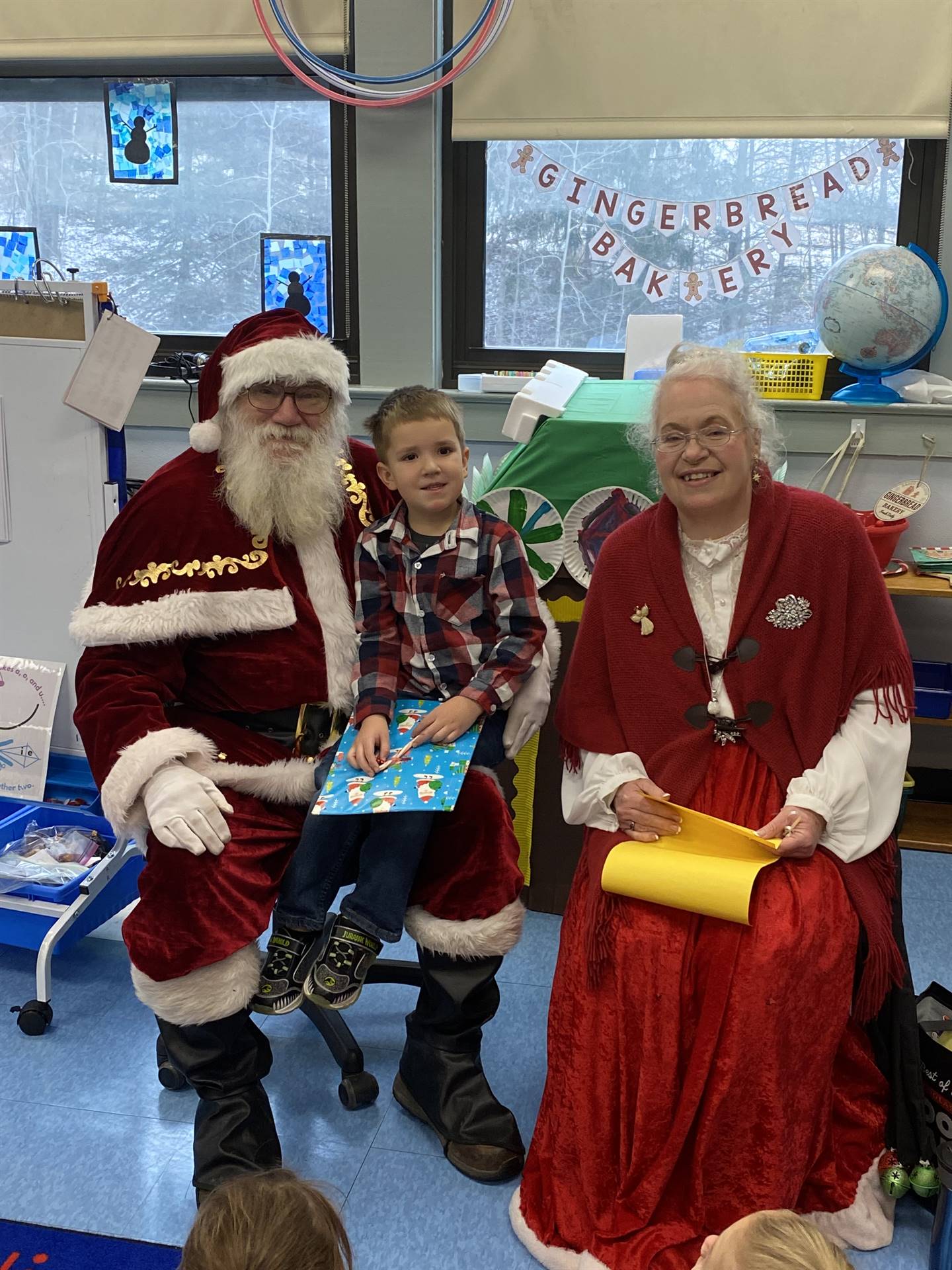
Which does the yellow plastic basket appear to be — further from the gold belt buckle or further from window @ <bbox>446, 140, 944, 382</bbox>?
the gold belt buckle

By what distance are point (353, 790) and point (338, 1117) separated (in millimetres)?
694

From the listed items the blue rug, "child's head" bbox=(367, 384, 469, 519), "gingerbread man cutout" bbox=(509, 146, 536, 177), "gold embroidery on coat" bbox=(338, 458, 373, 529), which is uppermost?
"gingerbread man cutout" bbox=(509, 146, 536, 177)

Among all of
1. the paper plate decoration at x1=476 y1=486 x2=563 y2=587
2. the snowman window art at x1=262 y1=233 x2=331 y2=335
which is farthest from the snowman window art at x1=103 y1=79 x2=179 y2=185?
the paper plate decoration at x1=476 y1=486 x2=563 y2=587

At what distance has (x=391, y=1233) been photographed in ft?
5.90

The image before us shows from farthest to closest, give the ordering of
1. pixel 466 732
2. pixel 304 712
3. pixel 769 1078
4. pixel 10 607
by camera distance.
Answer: pixel 10 607
pixel 304 712
pixel 466 732
pixel 769 1078

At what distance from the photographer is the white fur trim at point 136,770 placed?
1.85m

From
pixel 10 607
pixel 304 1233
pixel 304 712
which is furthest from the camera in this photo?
pixel 10 607

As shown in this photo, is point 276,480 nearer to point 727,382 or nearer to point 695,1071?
point 727,382

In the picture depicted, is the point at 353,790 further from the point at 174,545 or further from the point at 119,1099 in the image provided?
the point at 119,1099

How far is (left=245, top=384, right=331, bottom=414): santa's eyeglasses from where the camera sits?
208 centimetres

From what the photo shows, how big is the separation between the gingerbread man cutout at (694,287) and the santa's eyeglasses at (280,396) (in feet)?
5.74

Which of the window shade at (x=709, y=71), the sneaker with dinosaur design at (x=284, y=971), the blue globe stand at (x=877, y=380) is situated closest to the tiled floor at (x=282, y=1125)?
the sneaker with dinosaur design at (x=284, y=971)

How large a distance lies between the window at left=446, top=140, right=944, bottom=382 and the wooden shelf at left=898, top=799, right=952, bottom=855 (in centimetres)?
153

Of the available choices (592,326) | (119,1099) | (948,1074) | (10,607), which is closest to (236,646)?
(119,1099)
